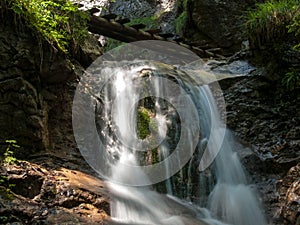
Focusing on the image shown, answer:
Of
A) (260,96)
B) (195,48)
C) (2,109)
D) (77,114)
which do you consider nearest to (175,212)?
(77,114)

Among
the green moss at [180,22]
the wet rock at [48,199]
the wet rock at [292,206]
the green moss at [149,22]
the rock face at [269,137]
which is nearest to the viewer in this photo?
the wet rock at [48,199]

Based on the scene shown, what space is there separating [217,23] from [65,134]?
8303mm

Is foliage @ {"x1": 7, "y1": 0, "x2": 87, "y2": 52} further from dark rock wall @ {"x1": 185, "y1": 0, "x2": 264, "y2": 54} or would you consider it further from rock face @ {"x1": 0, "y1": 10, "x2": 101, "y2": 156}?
dark rock wall @ {"x1": 185, "y1": 0, "x2": 264, "y2": 54}

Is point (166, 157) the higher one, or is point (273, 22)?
point (273, 22)

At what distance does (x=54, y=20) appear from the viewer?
20.2ft

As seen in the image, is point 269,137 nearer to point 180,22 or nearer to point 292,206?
point 292,206

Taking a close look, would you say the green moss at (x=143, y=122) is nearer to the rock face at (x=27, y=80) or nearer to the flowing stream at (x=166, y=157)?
the flowing stream at (x=166, y=157)

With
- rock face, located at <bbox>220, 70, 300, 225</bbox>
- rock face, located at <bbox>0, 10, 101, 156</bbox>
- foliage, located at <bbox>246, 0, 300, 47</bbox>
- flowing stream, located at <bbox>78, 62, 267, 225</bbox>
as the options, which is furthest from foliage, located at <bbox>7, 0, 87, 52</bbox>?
foliage, located at <bbox>246, 0, 300, 47</bbox>

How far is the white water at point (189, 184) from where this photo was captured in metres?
4.50

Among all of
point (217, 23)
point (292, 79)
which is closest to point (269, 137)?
point (292, 79)

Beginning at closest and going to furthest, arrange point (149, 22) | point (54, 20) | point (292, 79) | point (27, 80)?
point (27, 80)
point (54, 20)
point (292, 79)
point (149, 22)

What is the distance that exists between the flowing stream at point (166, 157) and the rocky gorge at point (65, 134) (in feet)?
0.96

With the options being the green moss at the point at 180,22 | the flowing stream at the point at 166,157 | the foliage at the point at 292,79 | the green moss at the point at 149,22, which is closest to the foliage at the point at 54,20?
the flowing stream at the point at 166,157

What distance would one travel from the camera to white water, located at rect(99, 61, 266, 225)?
14.8 feet
